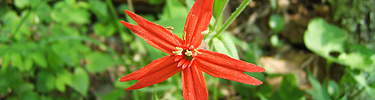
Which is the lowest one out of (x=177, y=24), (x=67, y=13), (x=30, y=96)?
(x=30, y=96)

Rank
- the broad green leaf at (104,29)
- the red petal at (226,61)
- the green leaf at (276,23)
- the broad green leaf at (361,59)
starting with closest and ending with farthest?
the red petal at (226,61) → the broad green leaf at (361,59) → the broad green leaf at (104,29) → the green leaf at (276,23)

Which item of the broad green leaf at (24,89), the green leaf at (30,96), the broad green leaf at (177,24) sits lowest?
the green leaf at (30,96)

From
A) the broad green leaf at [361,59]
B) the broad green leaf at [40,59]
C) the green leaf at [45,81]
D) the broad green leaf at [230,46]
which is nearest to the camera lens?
the broad green leaf at [230,46]

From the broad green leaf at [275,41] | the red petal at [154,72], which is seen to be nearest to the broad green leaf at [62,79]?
the red petal at [154,72]

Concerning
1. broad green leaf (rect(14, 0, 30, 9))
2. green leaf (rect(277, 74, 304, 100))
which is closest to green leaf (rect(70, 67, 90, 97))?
broad green leaf (rect(14, 0, 30, 9))

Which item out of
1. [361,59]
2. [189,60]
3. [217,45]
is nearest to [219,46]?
[217,45]

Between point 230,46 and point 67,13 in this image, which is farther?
point 67,13

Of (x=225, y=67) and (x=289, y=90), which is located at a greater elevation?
(x=225, y=67)

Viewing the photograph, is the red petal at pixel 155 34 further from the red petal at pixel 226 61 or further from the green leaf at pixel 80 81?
the green leaf at pixel 80 81

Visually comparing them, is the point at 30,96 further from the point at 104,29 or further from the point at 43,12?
the point at 104,29
